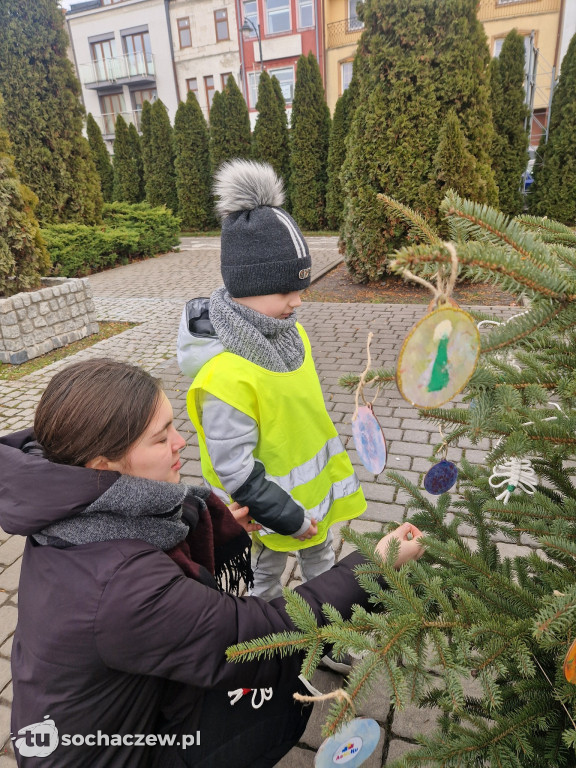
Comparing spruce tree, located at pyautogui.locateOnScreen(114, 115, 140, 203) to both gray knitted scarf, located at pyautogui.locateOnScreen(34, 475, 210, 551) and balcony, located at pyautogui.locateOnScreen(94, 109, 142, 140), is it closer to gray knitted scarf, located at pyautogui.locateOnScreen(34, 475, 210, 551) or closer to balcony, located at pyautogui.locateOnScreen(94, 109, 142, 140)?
balcony, located at pyautogui.locateOnScreen(94, 109, 142, 140)

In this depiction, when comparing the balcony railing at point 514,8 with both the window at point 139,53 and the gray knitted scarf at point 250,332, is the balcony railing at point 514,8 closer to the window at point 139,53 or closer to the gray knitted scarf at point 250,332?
the window at point 139,53

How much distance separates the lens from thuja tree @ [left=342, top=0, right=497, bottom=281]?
7078mm

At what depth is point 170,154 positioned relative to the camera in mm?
17703

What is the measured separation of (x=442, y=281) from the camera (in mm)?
750

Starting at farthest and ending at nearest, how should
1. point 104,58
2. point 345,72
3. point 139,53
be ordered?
point 104,58, point 139,53, point 345,72

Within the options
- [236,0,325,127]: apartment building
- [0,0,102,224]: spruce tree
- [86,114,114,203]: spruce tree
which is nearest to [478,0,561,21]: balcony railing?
[236,0,325,127]: apartment building

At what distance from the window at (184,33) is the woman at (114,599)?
29178 mm

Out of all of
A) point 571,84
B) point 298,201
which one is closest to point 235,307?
point 571,84

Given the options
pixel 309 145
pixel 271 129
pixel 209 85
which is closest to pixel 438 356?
pixel 309 145

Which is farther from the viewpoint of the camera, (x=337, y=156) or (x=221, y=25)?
(x=221, y=25)

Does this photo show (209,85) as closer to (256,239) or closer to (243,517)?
(256,239)

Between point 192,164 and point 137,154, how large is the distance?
8.61ft

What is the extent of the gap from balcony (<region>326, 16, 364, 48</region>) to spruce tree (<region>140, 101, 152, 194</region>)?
32.8 ft

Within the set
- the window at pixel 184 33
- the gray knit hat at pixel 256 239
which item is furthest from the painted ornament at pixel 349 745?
the window at pixel 184 33
